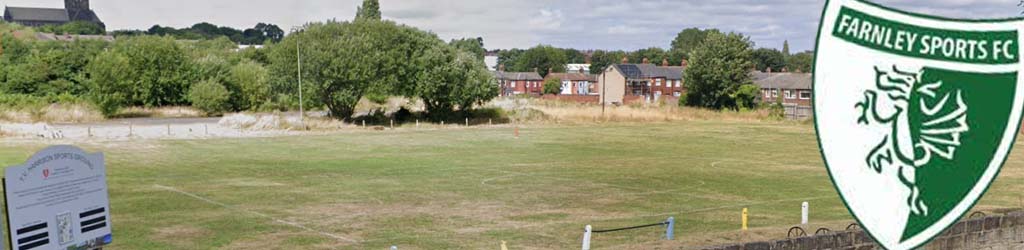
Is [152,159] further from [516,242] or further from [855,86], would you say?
[855,86]

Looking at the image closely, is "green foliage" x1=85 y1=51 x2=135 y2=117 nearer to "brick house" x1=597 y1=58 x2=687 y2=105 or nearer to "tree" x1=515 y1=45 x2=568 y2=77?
"brick house" x1=597 y1=58 x2=687 y2=105

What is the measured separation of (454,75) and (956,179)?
63072 mm

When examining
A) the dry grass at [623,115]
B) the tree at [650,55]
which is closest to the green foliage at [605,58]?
the tree at [650,55]

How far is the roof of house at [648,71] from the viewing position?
121m

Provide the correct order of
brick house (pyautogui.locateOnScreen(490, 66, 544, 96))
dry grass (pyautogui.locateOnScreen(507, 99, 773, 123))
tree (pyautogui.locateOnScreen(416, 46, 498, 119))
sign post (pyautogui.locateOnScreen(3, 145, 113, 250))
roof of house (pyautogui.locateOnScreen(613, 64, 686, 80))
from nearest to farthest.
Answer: sign post (pyautogui.locateOnScreen(3, 145, 113, 250)), tree (pyautogui.locateOnScreen(416, 46, 498, 119)), dry grass (pyautogui.locateOnScreen(507, 99, 773, 123)), roof of house (pyautogui.locateOnScreen(613, 64, 686, 80)), brick house (pyautogui.locateOnScreen(490, 66, 544, 96))

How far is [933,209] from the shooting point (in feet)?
17.2

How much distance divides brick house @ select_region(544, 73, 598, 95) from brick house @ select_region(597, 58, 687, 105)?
19704 mm

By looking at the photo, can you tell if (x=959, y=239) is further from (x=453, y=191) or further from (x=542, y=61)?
(x=542, y=61)

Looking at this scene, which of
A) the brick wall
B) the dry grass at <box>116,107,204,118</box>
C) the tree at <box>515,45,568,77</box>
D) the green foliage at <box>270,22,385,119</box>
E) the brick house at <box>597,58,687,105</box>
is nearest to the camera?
the brick wall

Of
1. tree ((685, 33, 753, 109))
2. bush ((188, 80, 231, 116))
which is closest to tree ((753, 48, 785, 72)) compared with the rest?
tree ((685, 33, 753, 109))

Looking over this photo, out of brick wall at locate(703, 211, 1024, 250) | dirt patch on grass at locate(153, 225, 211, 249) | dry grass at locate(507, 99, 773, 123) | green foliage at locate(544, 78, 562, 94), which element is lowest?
dirt patch on grass at locate(153, 225, 211, 249)

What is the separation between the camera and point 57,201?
1010cm

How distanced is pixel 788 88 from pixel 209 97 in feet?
222

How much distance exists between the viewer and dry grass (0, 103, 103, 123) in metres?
Result: 63.0
